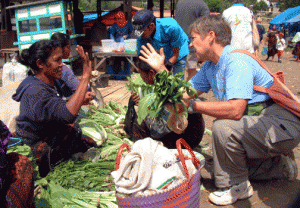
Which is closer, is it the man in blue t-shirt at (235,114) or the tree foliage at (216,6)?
the man in blue t-shirt at (235,114)

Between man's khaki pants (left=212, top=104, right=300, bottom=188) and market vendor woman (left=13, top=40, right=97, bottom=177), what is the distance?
4.60 ft

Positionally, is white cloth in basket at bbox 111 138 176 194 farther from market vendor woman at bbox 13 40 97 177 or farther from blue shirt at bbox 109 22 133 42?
blue shirt at bbox 109 22 133 42

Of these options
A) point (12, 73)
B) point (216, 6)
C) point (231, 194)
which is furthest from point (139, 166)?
point (216, 6)

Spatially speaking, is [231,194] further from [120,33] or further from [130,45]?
[120,33]

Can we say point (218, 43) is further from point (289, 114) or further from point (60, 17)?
point (60, 17)

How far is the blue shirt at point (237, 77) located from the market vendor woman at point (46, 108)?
128cm

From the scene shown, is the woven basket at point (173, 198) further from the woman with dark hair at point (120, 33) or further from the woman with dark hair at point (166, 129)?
the woman with dark hair at point (120, 33)

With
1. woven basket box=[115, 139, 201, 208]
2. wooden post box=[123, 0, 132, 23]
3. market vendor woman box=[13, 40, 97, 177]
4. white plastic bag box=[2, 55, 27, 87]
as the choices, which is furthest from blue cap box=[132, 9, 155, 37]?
wooden post box=[123, 0, 132, 23]

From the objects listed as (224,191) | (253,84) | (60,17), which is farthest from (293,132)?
(60,17)

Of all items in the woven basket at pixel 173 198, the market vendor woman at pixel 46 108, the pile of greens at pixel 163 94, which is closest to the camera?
the woven basket at pixel 173 198

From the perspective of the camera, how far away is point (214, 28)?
7.95 ft

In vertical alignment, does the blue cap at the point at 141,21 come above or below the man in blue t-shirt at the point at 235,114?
above

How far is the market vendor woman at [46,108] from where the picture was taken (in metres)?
2.61

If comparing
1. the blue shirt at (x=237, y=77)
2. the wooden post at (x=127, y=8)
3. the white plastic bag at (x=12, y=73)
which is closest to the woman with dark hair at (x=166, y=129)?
the blue shirt at (x=237, y=77)
